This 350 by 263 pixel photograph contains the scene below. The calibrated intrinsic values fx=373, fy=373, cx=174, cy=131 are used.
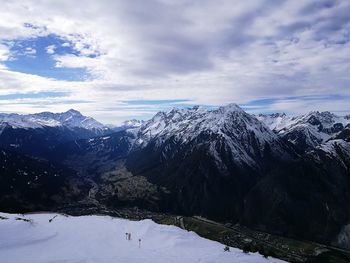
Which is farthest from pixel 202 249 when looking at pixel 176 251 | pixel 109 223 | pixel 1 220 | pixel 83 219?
pixel 1 220

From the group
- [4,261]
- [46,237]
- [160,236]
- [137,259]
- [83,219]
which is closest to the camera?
[4,261]

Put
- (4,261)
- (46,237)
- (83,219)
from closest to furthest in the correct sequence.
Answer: (4,261) < (46,237) < (83,219)

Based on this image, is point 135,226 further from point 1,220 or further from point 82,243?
point 1,220

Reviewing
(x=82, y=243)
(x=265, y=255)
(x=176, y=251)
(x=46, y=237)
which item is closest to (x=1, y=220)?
(x=46, y=237)

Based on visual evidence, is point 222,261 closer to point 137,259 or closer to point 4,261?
point 137,259

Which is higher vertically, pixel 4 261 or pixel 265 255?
pixel 4 261

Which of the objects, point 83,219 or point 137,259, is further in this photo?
point 83,219
